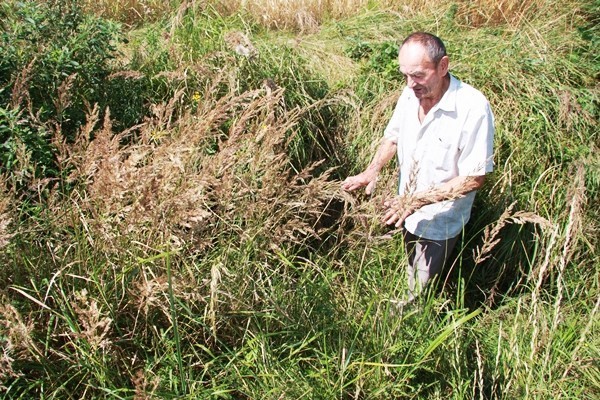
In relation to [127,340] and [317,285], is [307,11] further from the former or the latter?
[127,340]

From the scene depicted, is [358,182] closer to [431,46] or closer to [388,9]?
[431,46]

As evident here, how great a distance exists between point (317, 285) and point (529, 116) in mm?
2384

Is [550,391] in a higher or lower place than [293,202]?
lower

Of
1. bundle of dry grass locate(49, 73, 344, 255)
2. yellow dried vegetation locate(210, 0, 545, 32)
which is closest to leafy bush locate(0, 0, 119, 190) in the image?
bundle of dry grass locate(49, 73, 344, 255)

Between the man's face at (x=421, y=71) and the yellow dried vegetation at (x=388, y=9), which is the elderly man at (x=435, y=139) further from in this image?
the yellow dried vegetation at (x=388, y=9)

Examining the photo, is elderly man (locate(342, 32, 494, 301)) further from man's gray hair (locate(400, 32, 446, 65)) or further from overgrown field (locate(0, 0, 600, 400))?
overgrown field (locate(0, 0, 600, 400))

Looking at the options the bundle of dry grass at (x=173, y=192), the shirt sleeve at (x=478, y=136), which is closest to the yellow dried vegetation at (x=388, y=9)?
the shirt sleeve at (x=478, y=136)

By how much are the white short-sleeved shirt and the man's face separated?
0.08 m

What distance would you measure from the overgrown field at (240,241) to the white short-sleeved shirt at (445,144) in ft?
0.90

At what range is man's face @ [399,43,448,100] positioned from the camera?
9.95 ft

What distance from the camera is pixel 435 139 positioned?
320cm

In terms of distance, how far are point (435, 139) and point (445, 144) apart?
6 centimetres

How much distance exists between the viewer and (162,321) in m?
2.63

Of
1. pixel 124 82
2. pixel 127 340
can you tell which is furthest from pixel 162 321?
pixel 124 82
